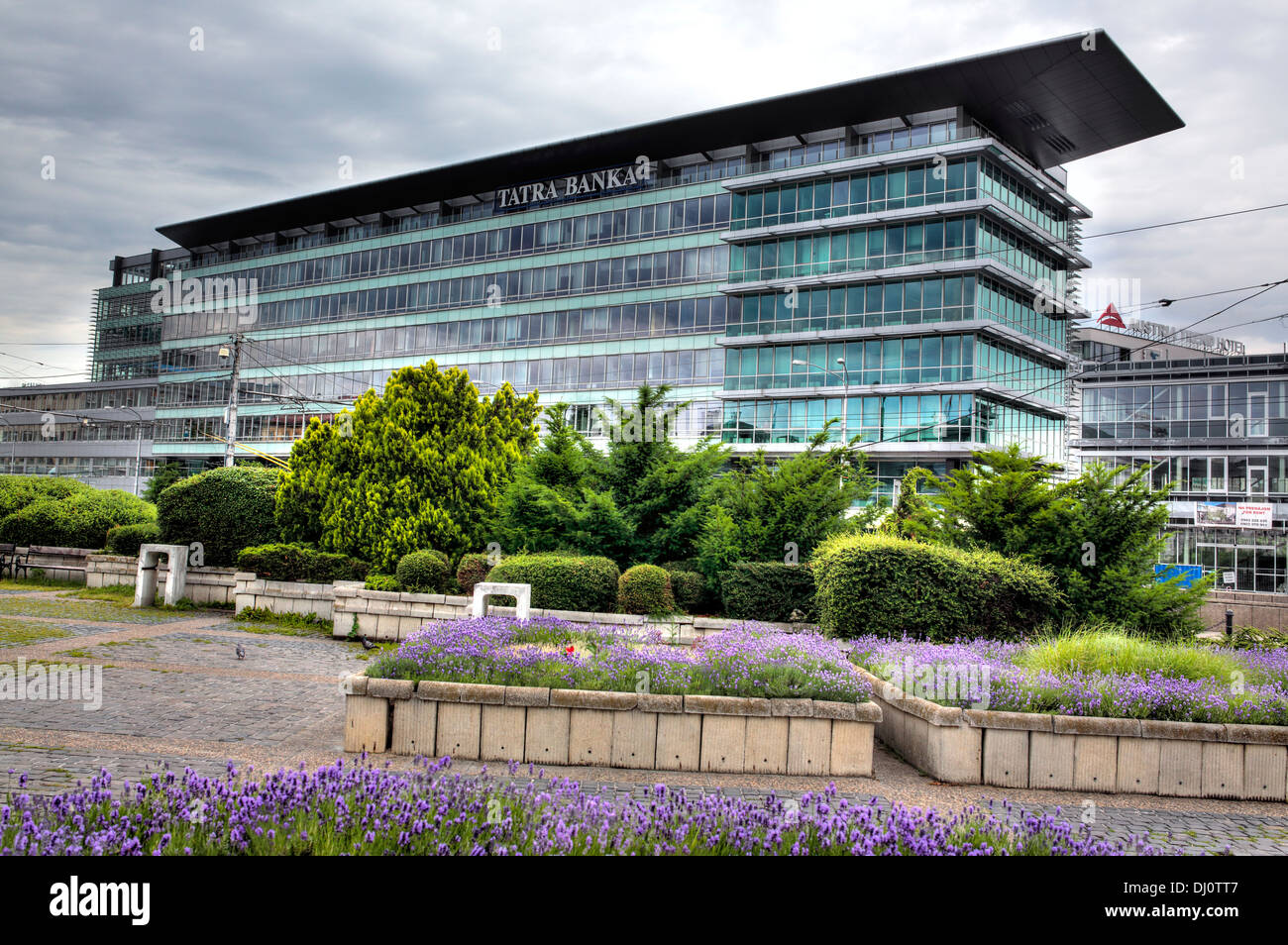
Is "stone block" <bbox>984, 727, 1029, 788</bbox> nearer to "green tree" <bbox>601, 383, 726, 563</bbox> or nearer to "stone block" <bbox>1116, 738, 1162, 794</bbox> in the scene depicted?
"stone block" <bbox>1116, 738, 1162, 794</bbox>

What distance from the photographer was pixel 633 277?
174 feet

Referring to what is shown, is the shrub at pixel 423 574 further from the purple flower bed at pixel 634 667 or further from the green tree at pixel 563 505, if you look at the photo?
the purple flower bed at pixel 634 667

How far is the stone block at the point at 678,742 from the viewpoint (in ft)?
24.8

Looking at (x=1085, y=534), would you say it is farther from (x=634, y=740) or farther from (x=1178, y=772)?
(x=634, y=740)

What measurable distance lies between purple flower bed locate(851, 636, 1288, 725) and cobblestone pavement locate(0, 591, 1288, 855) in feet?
2.41

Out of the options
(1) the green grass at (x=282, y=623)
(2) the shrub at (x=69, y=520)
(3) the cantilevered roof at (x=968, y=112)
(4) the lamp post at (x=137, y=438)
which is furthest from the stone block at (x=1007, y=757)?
(4) the lamp post at (x=137, y=438)

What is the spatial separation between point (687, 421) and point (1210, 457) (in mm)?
28603

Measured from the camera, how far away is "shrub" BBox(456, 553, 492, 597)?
15094mm

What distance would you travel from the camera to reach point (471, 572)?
1520cm

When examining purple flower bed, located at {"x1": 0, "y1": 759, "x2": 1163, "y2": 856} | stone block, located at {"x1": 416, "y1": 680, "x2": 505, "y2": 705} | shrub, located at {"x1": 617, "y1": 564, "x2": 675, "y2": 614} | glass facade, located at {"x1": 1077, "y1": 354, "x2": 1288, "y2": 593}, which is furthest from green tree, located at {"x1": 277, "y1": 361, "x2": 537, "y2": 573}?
glass facade, located at {"x1": 1077, "y1": 354, "x2": 1288, "y2": 593}

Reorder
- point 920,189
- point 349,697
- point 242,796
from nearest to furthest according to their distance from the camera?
point 242,796 → point 349,697 → point 920,189

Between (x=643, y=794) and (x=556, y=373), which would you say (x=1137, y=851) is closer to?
(x=643, y=794)

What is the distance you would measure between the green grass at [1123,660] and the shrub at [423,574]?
10041 millimetres

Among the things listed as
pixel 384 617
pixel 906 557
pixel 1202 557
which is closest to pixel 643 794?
pixel 906 557
